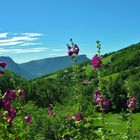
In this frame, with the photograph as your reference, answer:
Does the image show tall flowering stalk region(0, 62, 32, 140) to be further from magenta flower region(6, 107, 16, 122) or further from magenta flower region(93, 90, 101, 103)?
magenta flower region(93, 90, 101, 103)

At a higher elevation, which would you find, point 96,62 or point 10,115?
point 96,62

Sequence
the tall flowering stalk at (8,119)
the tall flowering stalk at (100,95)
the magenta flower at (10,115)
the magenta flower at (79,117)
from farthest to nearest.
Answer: the magenta flower at (79,117) < the tall flowering stalk at (100,95) < the magenta flower at (10,115) < the tall flowering stalk at (8,119)

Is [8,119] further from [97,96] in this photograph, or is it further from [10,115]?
[97,96]

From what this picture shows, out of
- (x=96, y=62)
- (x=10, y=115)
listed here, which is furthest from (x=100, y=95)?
(x=10, y=115)

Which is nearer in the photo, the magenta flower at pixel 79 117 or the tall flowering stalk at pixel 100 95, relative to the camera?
the tall flowering stalk at pixel 100 95

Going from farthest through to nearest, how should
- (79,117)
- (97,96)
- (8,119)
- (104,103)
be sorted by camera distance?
(79,117) → (97,96) → (104,103) → (8,119)

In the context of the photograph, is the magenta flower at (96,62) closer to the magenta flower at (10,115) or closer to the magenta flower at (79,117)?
the magenta flower at (79,117)

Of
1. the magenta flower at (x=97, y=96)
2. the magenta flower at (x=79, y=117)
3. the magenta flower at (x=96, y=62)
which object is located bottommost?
the magenta flower at (x=79, y=117)

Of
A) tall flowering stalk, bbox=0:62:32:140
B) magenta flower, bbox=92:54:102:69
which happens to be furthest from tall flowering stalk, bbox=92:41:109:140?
tall flowering stalk, bbox=0:62:32:140

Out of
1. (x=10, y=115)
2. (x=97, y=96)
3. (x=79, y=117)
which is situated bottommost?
(x=79, y=117)

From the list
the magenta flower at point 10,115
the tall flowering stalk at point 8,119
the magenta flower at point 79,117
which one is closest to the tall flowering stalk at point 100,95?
the magenta flower at point 79,117

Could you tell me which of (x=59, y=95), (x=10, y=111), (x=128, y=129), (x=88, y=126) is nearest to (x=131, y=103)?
(x=128, y=129)

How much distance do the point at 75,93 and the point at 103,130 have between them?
108 centimetres

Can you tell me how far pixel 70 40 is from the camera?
8203 millimetres
